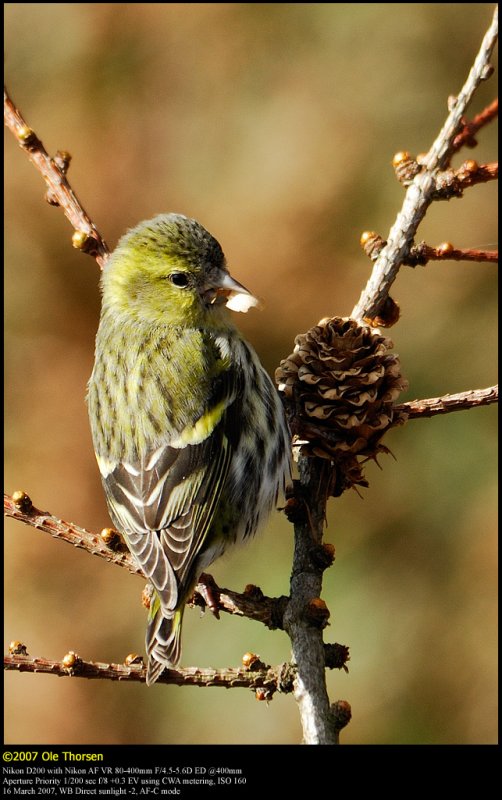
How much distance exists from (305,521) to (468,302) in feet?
6.84

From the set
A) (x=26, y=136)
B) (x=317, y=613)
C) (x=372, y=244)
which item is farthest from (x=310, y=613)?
(x=26, y=136)

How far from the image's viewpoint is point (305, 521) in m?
2.07

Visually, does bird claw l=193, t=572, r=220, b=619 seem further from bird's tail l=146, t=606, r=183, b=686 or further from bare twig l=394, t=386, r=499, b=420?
bare twig l=394, t=386, r=499, b=420

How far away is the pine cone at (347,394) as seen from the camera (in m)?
2.12

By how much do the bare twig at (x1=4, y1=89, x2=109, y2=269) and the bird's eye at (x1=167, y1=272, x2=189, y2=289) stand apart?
269mm

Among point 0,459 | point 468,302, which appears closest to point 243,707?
point 0,459

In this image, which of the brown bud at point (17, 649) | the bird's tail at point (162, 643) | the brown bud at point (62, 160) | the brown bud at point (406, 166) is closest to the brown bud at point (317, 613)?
the bird's tail at point (162, 643)

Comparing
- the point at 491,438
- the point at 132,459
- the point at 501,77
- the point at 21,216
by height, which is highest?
the point at 21,216

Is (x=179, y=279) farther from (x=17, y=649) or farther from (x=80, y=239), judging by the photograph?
(x=17, y=649)

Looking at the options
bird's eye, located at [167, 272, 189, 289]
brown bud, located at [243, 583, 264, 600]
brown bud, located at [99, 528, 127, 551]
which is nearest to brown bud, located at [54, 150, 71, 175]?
bird's eye, located at [167, 272, 189, 289]

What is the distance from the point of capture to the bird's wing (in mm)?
2145

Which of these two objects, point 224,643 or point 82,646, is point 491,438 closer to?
point 224,643

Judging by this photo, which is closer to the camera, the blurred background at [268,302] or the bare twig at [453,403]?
the bare twig at [453,403]

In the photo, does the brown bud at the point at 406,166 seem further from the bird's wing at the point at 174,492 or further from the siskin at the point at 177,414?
the bird's wing at the point at 174,492
